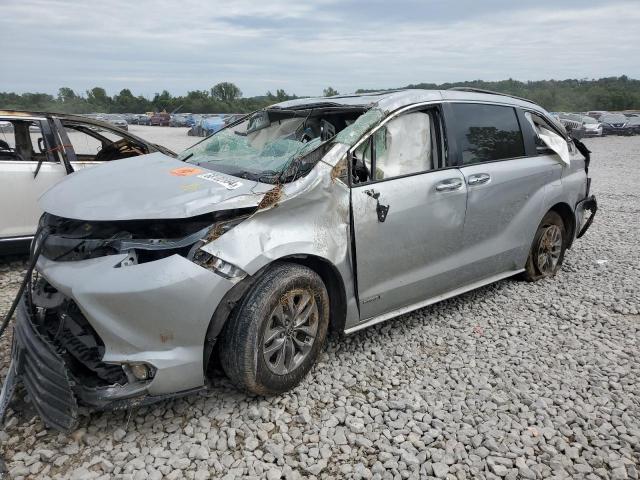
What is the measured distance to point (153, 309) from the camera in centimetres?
238

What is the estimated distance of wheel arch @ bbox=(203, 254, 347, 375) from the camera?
100 inches

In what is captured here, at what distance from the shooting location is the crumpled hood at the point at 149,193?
101 inches

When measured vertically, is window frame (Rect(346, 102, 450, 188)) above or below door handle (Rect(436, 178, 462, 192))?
above

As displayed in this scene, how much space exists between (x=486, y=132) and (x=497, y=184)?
1.44ft

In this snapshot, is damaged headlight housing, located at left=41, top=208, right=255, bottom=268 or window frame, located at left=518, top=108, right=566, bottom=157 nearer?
damaged headlight housing, located at left=41, top=208, right=255, bottom=268

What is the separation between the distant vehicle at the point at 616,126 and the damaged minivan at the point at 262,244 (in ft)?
99.7

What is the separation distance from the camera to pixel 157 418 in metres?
2.73

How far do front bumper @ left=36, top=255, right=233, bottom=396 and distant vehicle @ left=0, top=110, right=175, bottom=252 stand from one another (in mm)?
2387

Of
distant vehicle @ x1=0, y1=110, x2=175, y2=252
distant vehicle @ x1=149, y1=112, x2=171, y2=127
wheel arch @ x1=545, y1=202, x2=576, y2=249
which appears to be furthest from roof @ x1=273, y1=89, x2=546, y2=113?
distant vehicle @ x1=149, y1=112, x2=171, y2=127

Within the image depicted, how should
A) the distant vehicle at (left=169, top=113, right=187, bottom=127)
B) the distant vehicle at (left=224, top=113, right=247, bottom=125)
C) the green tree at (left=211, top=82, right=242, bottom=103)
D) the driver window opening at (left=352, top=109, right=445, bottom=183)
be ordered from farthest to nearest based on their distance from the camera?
1. the green tree at (left=211, top=82, right=242, bottom=103)
2. the distant vehicle at (left=169, top=113, right=187, bottom=127)
3. the distant vehicle at (left=224, top=113, right=247, bottom=125)
4. the driver window opening at (left=352, top=109, right=445, bottom=183)

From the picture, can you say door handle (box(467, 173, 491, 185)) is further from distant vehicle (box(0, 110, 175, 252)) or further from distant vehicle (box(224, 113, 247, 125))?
distant vehicle (box(0, 110, 175, 252))

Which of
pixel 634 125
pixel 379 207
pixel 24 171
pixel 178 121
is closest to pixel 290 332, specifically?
pixel 379 207

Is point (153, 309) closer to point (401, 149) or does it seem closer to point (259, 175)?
point (259, 175)

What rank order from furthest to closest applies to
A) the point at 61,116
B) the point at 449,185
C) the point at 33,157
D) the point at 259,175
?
the point at 61,116
the point at 33,157
the point at 449,185
the point at 259,175
